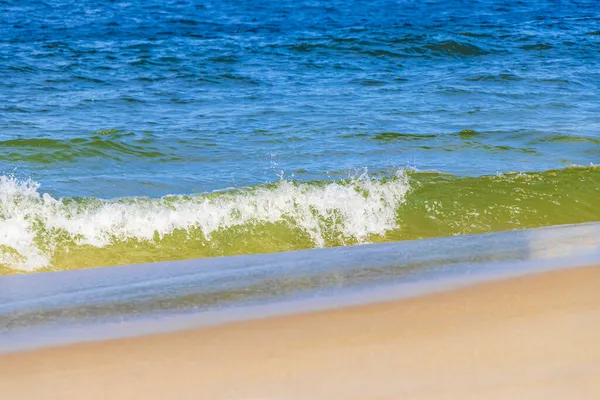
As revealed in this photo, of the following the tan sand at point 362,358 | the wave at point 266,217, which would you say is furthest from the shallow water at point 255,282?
the wave at point 266,217

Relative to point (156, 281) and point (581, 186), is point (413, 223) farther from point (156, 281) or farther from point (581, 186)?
point (156, 281)

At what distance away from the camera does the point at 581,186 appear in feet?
19.3

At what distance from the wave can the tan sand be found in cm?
180

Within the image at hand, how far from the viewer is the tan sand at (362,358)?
2648mm

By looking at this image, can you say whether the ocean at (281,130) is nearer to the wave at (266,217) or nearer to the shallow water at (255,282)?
the wave at (266,217)

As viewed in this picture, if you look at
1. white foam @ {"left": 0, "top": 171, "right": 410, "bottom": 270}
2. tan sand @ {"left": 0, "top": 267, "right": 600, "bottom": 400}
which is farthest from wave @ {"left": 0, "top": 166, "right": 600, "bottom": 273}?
tan sand @ {"left": 0, "top": 267, "right": 600, "bottom": 400}

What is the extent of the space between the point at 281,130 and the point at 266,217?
98.5 inches

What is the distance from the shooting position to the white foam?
4949 mm

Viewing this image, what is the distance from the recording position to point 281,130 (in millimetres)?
7664

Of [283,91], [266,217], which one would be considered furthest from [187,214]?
[283,91]

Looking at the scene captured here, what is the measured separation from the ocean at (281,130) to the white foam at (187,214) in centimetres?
1

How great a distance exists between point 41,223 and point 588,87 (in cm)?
712

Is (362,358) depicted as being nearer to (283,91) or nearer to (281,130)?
(281,130)

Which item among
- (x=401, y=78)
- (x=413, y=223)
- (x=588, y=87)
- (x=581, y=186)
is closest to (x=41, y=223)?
(x=413, y=223)
